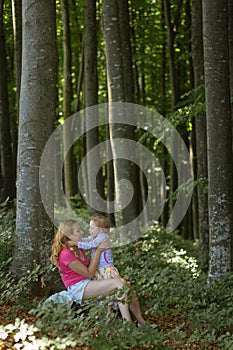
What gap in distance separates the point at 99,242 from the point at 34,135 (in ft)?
5.57

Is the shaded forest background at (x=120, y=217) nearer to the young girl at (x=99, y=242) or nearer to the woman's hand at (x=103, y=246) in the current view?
the young girl at (x=99, y=242)

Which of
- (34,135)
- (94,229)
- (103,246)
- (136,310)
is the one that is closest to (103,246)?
(103,246)

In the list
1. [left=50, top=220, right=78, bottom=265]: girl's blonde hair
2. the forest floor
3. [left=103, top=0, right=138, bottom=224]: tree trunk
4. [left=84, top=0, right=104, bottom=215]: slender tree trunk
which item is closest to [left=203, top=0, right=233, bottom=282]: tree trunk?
the forest floor

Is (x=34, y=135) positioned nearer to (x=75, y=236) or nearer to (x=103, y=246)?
(x=75, y=236)

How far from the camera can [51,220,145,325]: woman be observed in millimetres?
7988

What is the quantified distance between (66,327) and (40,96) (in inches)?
130

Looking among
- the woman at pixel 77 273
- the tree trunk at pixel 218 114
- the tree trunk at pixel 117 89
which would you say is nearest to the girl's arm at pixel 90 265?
the woman at pixel 77 273

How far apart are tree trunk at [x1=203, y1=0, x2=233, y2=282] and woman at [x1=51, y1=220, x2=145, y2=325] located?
3.15 m

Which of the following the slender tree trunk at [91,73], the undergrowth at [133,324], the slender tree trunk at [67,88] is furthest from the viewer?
the slender tree trunk at [67,88]

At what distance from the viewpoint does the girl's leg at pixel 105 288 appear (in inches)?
310

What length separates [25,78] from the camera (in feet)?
28.6

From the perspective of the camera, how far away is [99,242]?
8.48m

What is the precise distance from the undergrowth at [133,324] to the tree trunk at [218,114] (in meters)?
1.09

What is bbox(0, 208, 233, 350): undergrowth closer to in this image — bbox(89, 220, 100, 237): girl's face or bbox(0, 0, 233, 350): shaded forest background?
bbox(0, 0, 233, 350): shaded forest background
